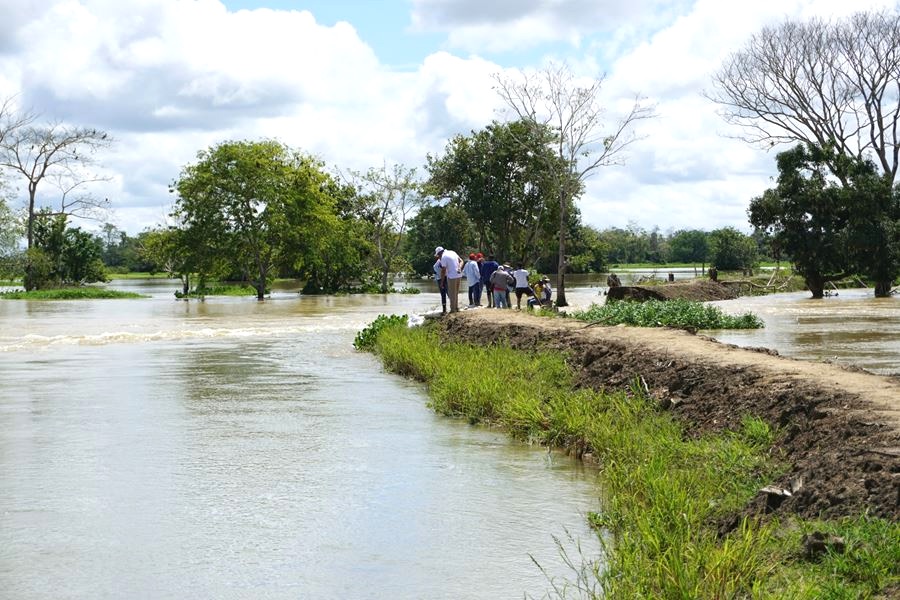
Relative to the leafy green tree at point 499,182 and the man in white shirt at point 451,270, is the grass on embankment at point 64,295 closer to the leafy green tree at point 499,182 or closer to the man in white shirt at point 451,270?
the leafy green tree at point 499,182

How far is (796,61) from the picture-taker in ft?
176

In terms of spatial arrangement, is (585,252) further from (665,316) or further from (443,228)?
(665,316)

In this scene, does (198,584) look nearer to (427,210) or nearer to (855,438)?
(855,438)

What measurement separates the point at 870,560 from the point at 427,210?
Result: 62174 mm

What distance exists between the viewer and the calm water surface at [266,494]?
24.8ft

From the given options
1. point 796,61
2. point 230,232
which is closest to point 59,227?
point 230,232

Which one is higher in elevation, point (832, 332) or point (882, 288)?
point (882, 288)

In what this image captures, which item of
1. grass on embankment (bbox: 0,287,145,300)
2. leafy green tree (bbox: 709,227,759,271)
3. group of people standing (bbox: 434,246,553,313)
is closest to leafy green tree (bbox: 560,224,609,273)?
leafy green tree (bbox: 709,227,759,271)

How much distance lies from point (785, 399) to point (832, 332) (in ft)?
63.3

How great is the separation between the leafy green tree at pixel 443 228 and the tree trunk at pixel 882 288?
2466cm

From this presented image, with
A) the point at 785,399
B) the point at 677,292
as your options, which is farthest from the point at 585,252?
the point at 785,399

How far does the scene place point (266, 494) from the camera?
33.3ft

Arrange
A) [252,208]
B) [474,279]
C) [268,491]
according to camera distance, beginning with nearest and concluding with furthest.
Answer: [268,491] → [474,279] → [252,208]

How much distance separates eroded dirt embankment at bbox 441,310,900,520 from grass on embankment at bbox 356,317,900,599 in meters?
0.31
